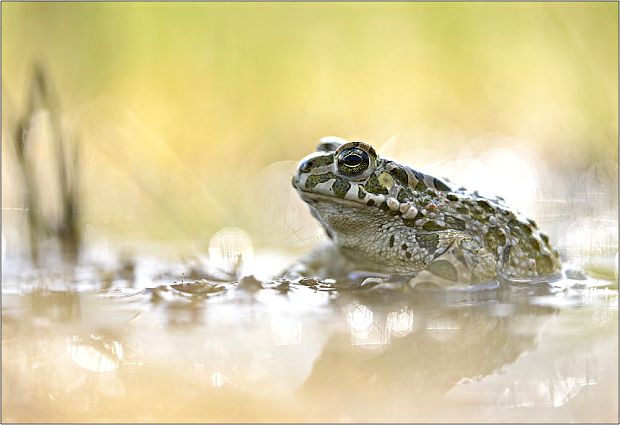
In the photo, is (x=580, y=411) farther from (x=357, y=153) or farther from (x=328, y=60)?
(x=328, y=60)

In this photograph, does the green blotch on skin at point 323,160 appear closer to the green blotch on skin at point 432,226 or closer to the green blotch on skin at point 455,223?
the green blotch on skin at point 432,226

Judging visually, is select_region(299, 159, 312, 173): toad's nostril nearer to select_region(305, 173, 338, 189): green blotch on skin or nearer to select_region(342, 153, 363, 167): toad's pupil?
select_region(305, 173, 338, 189): green blotch on skin

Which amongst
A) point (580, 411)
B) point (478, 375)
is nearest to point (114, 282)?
point (478, 375)

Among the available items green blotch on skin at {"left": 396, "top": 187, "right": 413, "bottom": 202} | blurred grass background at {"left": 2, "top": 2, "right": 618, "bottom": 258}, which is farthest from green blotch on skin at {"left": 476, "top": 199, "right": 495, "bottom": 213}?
blurred grass background at {"left": 2, "top": 2, "right": 618, "bottom": 258}

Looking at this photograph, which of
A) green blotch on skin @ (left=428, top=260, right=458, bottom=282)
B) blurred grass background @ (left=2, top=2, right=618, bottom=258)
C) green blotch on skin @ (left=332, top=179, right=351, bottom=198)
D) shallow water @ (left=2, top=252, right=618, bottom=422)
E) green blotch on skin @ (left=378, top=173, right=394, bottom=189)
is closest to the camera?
shallow water @ (left=2, top=252, right=618, bottom=422)

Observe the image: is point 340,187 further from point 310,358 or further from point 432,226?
point 310,358

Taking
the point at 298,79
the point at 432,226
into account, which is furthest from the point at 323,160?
the point at 298,79

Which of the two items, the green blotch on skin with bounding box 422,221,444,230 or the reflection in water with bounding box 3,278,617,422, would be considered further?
the green blotch on skin with bounding box 422,221,444,230
